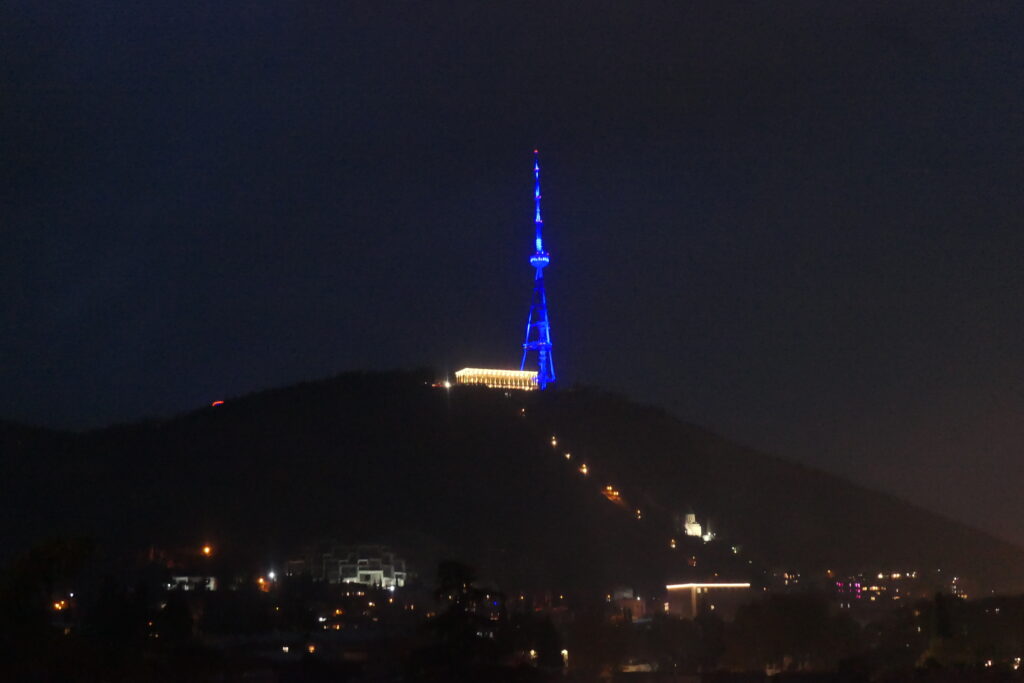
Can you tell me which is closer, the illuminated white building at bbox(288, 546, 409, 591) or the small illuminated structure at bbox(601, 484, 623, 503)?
the illuminated white building at bbox(288, 546, 409, 591)

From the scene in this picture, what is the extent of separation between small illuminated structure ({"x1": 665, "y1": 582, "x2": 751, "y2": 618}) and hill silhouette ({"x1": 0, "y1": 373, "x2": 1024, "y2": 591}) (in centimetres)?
308

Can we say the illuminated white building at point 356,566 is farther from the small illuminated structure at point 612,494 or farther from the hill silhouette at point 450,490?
the small illuminated structure at point 612,494

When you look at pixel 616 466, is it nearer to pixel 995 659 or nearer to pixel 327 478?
pixel 327 478

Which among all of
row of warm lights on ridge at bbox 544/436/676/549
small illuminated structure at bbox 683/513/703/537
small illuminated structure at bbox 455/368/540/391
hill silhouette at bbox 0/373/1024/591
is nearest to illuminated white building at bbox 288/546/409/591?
hill silhouette at bbox 0/373/1024/591

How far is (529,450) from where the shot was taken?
3639 inches

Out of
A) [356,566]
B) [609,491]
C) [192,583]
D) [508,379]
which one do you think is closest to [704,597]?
[356,566]

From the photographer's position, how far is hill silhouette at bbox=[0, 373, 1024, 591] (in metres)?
64.6

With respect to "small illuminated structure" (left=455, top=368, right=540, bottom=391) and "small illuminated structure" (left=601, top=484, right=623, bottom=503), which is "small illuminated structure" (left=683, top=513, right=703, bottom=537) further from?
"small illuminated structure" (left=455, top=368, right=540, bottom=391)

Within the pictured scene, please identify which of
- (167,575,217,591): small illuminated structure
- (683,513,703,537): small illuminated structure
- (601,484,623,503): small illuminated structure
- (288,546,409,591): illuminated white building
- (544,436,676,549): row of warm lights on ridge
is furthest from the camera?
(683,513,703,537): small illuminated structure

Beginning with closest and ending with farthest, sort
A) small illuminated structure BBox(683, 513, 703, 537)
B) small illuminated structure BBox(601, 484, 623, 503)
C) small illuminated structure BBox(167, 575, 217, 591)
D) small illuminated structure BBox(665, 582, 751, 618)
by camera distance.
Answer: small illuminated structure BBox(167, 575, 217, 591)
small illuminated structure BBox(665, 582, 751, 618)
small illuminated structure BBox(601, 484, 623, 503)
small illuminated structure BBox(683, 513, 703, 537)

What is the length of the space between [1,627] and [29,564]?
588 millimetres

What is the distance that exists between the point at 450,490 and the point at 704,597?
2913cm

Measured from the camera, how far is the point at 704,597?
57.2 metres

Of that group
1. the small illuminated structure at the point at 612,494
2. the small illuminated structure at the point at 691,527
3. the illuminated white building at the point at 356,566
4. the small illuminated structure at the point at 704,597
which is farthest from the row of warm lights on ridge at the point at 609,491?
the illuminated white building at the point at 356,566
